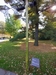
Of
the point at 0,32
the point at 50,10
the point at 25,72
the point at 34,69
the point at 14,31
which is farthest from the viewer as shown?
the point at 0,32

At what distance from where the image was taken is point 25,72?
4793 millimetres

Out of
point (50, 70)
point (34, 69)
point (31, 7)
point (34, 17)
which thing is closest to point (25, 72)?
point (34, 69)

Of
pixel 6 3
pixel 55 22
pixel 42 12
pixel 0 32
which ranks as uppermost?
pixel 6 3

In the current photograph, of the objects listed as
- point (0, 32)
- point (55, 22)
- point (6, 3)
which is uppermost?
point (6, 3)

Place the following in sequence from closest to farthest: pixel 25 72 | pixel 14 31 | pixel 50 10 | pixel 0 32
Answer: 1. pixel 25 72
2. pixel 50 10
3. pixel 14 31
4. pixel 0 32

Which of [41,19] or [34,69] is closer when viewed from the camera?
[34,69]

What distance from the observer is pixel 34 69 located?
5156 mm

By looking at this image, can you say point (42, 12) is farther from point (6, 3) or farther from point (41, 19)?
point (6, 3)

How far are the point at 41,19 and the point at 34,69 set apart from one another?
8.62 meters

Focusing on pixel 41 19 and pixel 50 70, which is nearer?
pixel 50 70

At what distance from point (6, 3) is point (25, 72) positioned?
9224 millimetres

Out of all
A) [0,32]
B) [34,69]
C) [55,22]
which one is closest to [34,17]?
[55,22]

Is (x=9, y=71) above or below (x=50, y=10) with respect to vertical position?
below

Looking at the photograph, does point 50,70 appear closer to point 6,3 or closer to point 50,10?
point 50,10
